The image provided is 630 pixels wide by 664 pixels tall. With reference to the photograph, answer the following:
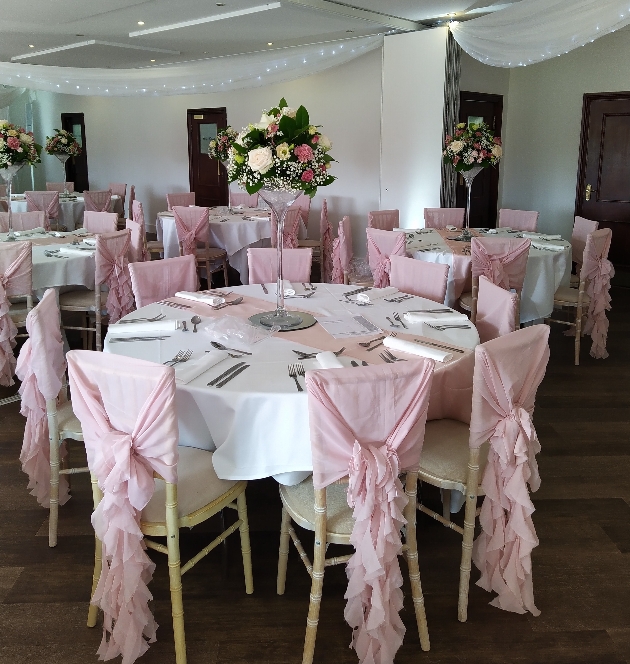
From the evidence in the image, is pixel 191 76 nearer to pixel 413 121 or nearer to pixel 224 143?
pixel 224 143

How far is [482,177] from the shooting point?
28.4 ft

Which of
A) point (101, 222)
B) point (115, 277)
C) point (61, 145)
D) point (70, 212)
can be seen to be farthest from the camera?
point (61, 145)

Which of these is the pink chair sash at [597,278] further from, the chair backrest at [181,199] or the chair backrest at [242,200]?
the chair backrest at [181,199]

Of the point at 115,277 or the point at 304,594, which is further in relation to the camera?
the point at 115,277

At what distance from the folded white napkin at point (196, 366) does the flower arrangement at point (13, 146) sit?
426cm

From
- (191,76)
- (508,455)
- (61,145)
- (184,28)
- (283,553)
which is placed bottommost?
(283,553)

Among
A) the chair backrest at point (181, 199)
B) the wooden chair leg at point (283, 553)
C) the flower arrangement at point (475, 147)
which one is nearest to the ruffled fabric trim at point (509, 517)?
the wooden chair leg at point (283, 553)

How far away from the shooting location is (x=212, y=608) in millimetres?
2402

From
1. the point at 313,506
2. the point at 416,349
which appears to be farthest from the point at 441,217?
the point at 313,506

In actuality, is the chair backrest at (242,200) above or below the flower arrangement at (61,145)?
below

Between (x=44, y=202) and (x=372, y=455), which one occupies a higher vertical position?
→ (x=44, y=202)

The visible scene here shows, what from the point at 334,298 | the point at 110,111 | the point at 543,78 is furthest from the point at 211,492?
the point at 110,111

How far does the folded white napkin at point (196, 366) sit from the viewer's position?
2229 millimetres

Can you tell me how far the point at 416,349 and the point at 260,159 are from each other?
40.9 inches
